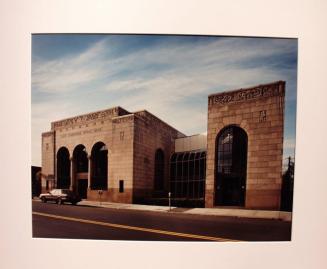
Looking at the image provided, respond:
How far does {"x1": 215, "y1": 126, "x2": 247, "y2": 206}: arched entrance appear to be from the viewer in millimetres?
2219

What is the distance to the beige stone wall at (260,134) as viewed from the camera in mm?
2184

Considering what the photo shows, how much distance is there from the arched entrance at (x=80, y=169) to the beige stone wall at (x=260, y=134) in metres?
1.53

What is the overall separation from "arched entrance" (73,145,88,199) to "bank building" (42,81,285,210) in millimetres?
12

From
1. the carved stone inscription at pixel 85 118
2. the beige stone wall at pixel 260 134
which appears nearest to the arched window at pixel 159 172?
the beige stone wall at pixel 260 134

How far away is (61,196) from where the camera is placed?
2.38 meters

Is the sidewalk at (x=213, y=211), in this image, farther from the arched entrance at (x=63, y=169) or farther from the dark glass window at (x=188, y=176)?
the arched entrance at (x=63, y=169)

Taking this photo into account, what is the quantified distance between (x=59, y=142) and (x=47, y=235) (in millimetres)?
1126

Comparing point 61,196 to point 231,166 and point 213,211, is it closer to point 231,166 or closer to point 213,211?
point 213,211

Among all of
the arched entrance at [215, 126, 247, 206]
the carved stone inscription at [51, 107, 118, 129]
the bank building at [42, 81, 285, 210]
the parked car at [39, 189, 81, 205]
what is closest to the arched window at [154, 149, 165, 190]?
the bank building at [42, 81, 285, 210]

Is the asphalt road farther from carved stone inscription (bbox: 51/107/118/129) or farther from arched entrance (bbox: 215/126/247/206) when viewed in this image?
carved stone inscription (bbox: 51/107/118/129)

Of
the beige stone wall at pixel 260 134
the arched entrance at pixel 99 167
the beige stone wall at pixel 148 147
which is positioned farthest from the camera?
the arched entrance at pixel 99 167

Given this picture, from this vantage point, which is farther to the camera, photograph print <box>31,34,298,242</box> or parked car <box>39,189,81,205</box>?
parked car <box>39,189,81,205</box>

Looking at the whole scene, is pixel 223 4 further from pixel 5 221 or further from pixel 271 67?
pixel 5 221

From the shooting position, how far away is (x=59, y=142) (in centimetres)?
245
